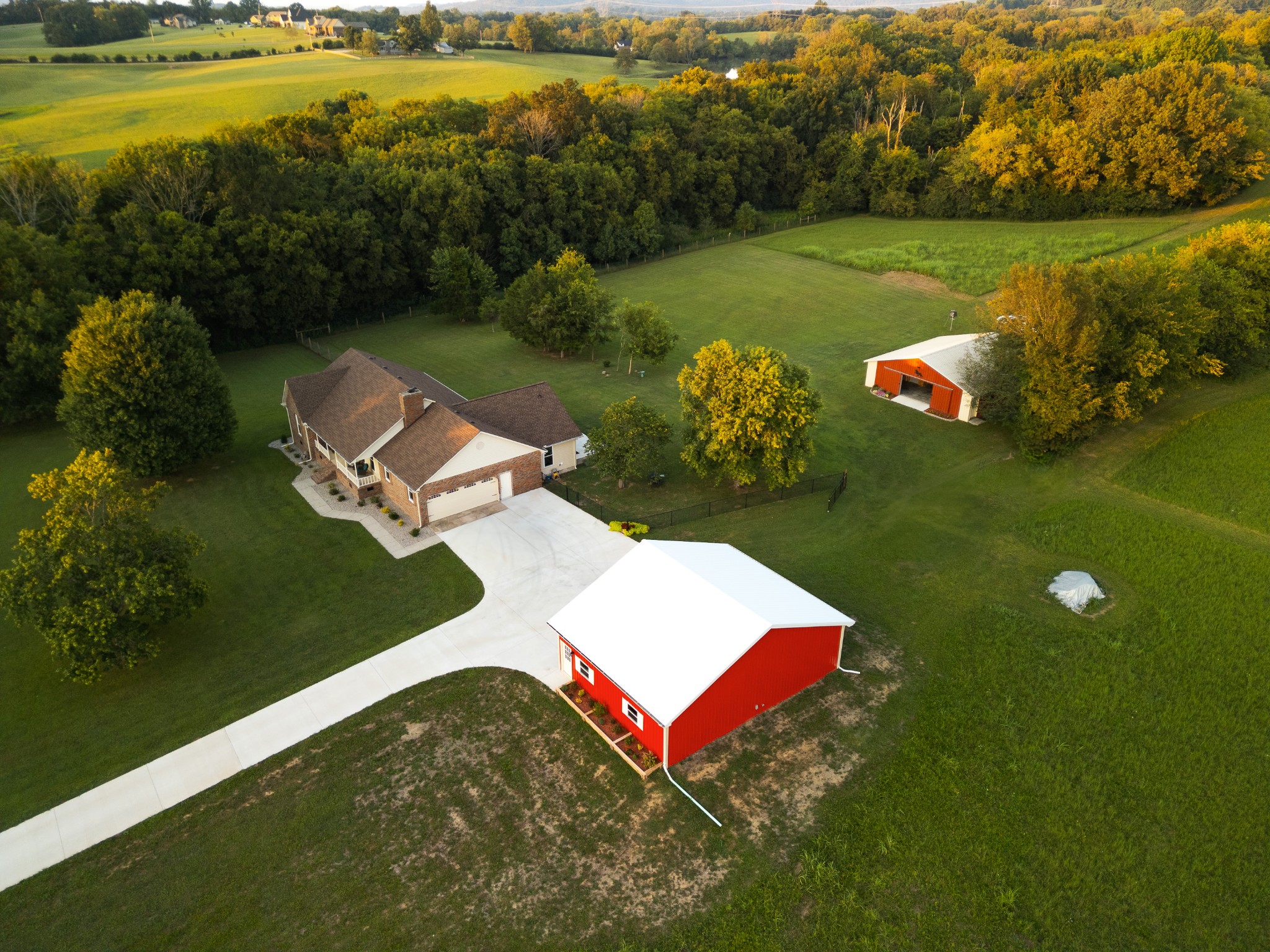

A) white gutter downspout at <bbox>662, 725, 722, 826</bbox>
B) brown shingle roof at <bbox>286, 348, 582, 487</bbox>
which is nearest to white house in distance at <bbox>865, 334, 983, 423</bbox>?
brown shingle roof at <bbox>286, 348, 582, 487</bbox>

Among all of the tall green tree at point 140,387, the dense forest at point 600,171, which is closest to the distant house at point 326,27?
the dense forest at point 600,171

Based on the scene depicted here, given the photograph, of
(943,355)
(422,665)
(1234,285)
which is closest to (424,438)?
(422,665)

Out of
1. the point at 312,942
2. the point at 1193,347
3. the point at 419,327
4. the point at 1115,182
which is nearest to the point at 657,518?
the point at 312,942

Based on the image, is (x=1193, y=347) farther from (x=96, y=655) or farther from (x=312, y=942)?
(x=96, y=655)

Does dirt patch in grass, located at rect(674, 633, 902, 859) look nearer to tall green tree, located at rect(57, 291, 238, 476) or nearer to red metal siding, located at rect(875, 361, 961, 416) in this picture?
red metal siding, located at rect(875, 361, 961, 416)

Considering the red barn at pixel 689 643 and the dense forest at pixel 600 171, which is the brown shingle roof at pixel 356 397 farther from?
the red barn at pixel 689 643
